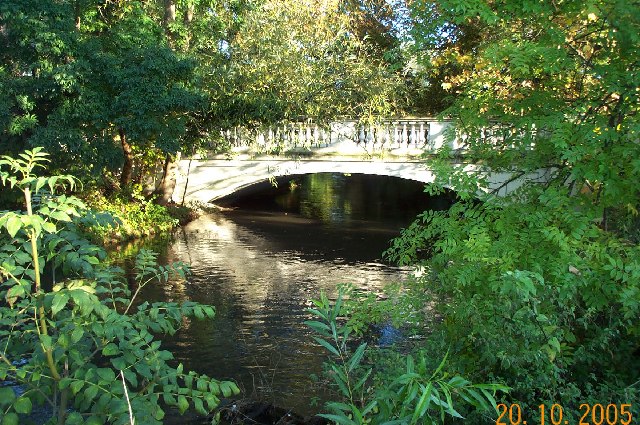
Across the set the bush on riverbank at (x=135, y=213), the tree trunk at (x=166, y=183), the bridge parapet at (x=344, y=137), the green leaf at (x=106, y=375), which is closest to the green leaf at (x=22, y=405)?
the green leaf at (x=106, y=375)

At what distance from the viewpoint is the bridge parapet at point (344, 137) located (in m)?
15.8

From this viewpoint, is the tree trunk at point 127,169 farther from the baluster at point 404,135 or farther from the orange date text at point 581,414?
the orange date text at point 581,414

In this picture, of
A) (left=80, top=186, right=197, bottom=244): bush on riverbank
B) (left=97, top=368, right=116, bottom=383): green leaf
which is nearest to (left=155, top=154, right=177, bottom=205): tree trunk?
(left=80, top=186, right=197, bottom=244): bush on riverbank

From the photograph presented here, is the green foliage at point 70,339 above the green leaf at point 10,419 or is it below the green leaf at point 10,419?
above

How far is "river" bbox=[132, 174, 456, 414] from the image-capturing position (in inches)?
297

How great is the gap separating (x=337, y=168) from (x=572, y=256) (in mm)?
13156

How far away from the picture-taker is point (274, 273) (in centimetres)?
1266

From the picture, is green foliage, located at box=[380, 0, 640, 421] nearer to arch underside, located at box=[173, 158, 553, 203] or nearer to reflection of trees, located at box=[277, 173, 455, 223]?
arch underside, located at box=[173, 158, 553, 203]

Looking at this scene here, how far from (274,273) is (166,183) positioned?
7235 mm

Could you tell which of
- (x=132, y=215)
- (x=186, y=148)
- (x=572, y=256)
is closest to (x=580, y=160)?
(x=572, y=256)

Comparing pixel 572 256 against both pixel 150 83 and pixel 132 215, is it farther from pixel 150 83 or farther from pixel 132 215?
pixel 132 215

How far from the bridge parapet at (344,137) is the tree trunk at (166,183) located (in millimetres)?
2297

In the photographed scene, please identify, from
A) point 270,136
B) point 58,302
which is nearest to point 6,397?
point 58,302

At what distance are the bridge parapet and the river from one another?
91.2 inches
